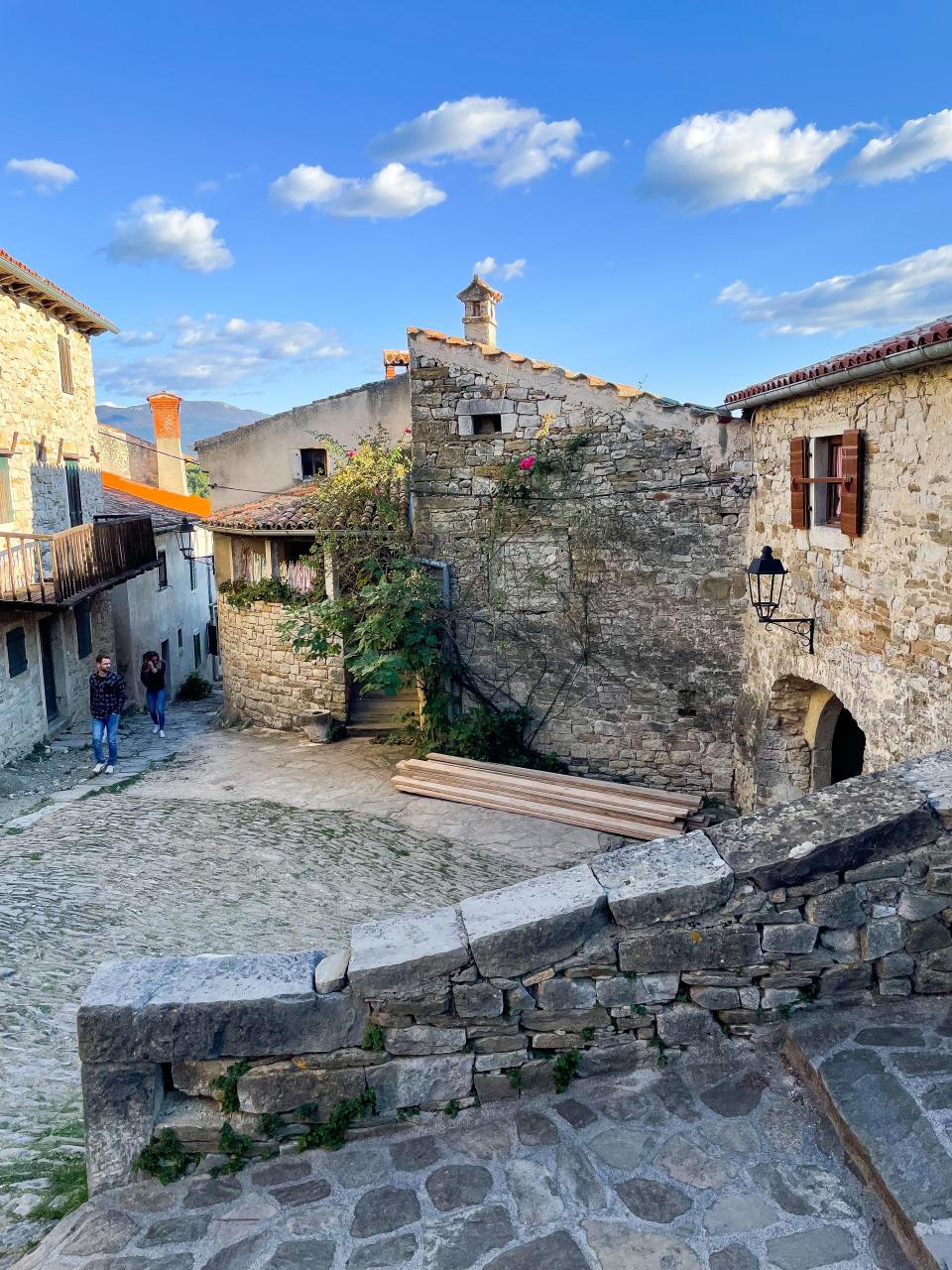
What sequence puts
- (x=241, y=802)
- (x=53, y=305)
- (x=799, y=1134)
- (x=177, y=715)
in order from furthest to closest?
(x=177, y=715), (x=53, y=305), (x=241, y=802), (x=799, y=1134)

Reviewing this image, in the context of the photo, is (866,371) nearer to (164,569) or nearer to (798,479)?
(798,479)

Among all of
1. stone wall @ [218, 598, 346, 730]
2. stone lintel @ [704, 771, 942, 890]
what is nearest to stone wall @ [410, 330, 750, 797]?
stone wall @ [218, 598, 346, 730]

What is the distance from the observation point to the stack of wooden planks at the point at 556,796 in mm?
10062

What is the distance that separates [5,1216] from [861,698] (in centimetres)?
678

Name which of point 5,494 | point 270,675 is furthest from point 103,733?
point 5,494

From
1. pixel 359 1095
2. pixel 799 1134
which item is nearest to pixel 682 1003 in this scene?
pixel 799 1134

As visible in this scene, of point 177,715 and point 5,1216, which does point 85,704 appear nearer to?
point 177,715

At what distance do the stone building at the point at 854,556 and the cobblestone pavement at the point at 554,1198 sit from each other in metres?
3.95

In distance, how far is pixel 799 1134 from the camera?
320 cm

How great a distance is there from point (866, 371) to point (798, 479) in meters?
1.85

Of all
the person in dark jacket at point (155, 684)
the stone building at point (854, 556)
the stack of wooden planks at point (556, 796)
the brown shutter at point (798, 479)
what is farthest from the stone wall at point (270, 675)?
the brown shutter at point (798, 479)

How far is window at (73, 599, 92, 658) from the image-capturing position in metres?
16.4

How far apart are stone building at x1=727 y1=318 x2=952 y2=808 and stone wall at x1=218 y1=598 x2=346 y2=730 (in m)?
6.33

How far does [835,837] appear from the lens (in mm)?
3445
